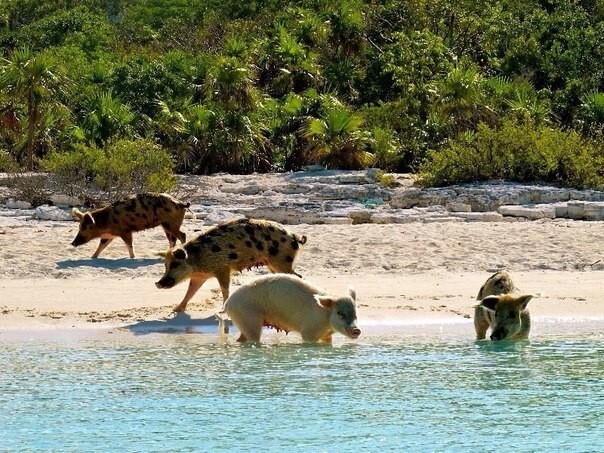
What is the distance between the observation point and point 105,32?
52.1 metres

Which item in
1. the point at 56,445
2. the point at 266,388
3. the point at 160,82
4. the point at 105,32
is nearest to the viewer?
the point at 56,445

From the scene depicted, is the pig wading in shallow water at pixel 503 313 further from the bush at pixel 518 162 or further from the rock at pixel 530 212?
the bush at pixel 518 162

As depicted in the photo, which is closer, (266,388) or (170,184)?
(266,388)

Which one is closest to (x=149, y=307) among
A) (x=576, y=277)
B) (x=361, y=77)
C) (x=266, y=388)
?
(x=266, y=388)

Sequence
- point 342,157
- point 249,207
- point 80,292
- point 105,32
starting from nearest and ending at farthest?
point 80,292 < point 249,207 < point 342,157 < point 105,32

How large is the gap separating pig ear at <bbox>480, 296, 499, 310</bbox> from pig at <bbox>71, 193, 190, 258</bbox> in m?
7.00

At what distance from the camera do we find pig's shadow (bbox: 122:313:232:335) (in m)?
13.4

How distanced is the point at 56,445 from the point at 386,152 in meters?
23.8

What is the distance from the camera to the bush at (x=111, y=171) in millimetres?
24953

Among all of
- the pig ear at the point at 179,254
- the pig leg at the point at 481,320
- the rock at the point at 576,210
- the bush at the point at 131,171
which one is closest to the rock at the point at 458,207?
the rock at the point at 576,210

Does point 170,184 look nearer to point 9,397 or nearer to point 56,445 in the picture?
point 9,397

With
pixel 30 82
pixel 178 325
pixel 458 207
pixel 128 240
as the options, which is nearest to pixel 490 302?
pixel 178 325

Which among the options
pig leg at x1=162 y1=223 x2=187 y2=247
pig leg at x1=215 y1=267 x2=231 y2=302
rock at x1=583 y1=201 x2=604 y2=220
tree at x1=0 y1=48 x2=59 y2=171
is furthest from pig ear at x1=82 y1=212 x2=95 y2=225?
tree at x1=0 y1=48 x2=59 y2=171

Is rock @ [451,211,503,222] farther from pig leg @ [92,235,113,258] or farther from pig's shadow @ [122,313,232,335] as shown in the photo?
pig's shadow @ [122,313,232,335]
